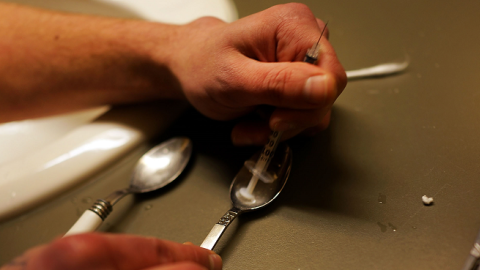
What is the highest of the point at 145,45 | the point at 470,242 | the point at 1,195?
the point at 145,45

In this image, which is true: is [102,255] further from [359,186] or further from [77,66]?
[77,66]

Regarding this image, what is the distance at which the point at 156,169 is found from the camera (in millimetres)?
434

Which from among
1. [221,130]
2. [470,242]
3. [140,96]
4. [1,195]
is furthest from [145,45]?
[470,242]

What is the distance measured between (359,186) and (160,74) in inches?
13.8

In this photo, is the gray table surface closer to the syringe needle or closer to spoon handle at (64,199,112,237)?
spoon handle at (64,199,112,237)

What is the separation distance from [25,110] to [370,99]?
0.59m

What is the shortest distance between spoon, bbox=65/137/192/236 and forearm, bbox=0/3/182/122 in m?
0.10

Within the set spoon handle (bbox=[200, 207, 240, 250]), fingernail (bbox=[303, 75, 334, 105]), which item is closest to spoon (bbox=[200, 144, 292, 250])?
spoon handle (bbox=[200, 207, 240, 250])

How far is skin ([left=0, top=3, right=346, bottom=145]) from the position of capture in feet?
1.14

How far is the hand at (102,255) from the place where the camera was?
168 millimetres

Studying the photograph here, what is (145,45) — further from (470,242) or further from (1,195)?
(470,242)

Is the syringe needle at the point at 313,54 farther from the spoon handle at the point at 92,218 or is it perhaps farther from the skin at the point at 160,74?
the spoon handle at the point at 92,218

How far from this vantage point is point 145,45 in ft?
1.60

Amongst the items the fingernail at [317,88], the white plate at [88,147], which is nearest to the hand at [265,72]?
the fingernail at [317,88]
